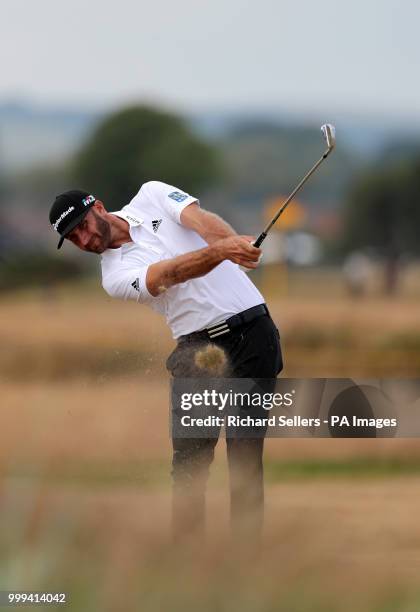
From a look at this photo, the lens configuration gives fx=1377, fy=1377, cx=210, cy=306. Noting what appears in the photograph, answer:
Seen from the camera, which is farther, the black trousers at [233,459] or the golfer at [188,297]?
the black trousers at [233,459]

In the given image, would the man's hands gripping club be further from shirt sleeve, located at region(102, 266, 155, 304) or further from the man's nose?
the man's nose

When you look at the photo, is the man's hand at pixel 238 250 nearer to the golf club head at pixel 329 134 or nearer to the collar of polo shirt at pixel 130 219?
the collar of polo shirt at pixel 130 219

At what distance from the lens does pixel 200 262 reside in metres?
5.69

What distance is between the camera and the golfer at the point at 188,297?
591cm

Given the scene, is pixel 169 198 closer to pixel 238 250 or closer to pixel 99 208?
pixel 99 208

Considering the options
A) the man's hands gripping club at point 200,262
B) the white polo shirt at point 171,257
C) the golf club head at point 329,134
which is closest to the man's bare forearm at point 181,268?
the man's hands gripping club at point 200,262

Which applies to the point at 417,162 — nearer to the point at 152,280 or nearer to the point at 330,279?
the point at 330,279

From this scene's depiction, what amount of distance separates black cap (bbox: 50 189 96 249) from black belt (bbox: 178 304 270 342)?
0.72 metres

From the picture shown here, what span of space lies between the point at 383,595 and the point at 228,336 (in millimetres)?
1295

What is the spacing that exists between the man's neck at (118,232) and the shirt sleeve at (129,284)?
4.9 inches

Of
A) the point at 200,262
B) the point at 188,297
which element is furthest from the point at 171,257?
the point at 200,262

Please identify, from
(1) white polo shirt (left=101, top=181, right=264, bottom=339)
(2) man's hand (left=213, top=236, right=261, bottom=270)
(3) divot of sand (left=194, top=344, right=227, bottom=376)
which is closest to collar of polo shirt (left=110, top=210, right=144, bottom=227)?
(1) white polo shirt (left=101, top=181, right=264, bottom=339)

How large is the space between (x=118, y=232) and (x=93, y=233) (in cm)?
11

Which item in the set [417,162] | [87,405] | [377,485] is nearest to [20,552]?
[87,405]
